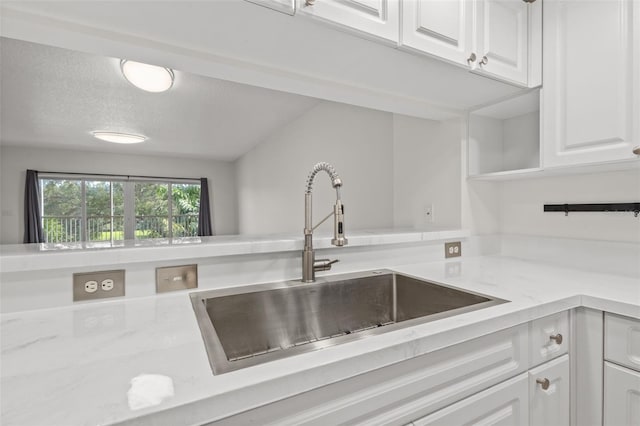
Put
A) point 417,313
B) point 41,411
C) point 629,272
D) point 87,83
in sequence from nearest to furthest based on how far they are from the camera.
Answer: point 41,411, point 417,313, point 629,272, point 87,83

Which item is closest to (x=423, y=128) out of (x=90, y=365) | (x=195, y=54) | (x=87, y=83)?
(x=195, y=54)

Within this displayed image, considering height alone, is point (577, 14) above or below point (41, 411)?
above

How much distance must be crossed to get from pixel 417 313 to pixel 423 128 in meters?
1.16

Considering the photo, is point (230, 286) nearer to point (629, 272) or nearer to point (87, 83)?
point (629, 272)

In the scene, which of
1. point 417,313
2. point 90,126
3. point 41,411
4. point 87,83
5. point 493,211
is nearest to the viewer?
point 41,411

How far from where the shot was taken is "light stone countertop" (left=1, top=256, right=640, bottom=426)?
0.45 meters

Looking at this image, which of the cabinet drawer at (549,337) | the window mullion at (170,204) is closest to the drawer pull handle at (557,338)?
the cabinet drawer at (549,337)

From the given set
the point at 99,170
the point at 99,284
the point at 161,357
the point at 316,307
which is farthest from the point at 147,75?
the point at 99,170

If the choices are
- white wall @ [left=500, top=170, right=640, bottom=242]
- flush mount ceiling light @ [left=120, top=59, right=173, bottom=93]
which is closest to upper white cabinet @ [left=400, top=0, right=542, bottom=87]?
white wall @ [left=500, top=170, right=640, bottom=242]

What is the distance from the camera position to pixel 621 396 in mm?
918

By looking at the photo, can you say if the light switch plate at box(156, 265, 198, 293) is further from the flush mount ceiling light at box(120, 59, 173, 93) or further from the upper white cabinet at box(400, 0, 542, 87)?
the flush mount ceiling light at box(120, 59, 173, 93)

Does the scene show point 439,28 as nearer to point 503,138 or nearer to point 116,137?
point 503,138

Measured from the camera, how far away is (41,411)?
431mm

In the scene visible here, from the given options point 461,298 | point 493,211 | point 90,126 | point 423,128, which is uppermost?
point 90,126
